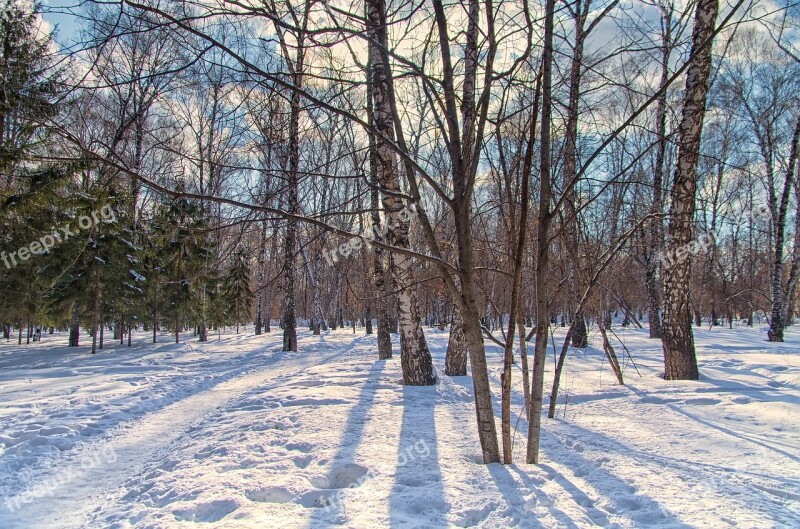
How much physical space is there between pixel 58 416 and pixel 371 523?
16.7 feet

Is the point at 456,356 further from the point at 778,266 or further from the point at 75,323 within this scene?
the point at 75,323

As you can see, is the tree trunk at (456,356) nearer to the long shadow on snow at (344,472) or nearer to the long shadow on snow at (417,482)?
the long shadow on snow at (344,472)

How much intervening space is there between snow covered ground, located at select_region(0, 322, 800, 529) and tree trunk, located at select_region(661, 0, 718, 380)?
0.51 metres

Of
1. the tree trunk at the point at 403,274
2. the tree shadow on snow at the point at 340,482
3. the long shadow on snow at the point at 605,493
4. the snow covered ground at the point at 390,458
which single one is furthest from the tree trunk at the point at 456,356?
the long shadow on snow at the point at 605,493

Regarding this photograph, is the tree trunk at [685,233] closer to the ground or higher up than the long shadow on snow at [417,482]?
higher up

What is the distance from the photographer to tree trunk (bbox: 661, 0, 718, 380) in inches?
246

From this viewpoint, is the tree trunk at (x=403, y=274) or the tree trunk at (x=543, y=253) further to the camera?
the tree trunk at (x=403, y=274)

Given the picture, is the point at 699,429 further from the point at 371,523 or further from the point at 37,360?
the point at 37,360

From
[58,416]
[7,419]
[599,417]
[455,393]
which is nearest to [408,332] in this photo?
[455,393]

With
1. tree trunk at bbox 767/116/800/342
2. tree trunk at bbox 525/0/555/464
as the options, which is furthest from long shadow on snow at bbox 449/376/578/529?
tree trunk at bbox 767/116/800/342

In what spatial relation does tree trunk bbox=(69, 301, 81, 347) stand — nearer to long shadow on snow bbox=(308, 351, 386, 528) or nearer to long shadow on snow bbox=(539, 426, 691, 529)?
long shadow on snow bbox=(308, 351, 386, 528)

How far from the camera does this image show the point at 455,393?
Answer: 6.11m

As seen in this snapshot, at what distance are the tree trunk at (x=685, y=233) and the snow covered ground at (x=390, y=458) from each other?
1.69ft

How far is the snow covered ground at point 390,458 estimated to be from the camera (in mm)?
2395
